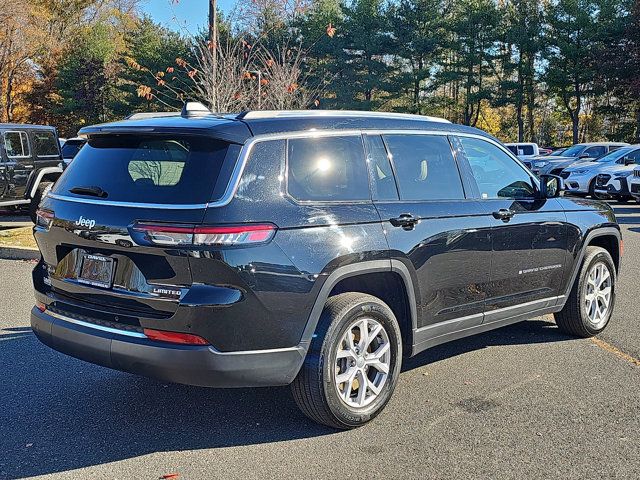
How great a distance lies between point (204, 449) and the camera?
374cm

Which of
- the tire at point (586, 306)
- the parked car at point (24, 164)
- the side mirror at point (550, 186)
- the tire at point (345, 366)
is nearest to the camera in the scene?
the tire at point (345, 366)

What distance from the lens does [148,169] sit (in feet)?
12.7

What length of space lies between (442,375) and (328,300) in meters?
1.48

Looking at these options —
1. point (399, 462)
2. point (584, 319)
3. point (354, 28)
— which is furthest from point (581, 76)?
point (399, 462)

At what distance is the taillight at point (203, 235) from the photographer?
11.2ft

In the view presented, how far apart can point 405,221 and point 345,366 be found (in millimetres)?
974

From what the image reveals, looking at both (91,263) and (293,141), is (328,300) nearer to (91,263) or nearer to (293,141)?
(293,141)

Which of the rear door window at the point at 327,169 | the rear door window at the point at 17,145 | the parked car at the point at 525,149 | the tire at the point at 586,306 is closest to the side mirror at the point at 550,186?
the tire at the point at 586,306

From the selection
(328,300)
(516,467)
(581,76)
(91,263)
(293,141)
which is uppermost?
(581,76)

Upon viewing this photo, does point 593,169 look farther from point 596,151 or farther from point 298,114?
point 298,114

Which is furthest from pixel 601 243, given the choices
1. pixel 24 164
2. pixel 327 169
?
pixel 24 164

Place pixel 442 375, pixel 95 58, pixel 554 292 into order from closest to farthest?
pixel 442 375
pixel 554 292
pixel 95 58

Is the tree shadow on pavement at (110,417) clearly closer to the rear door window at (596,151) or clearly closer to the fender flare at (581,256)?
the fender flare at (581,256)

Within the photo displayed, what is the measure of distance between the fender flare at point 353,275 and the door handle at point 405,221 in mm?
235
